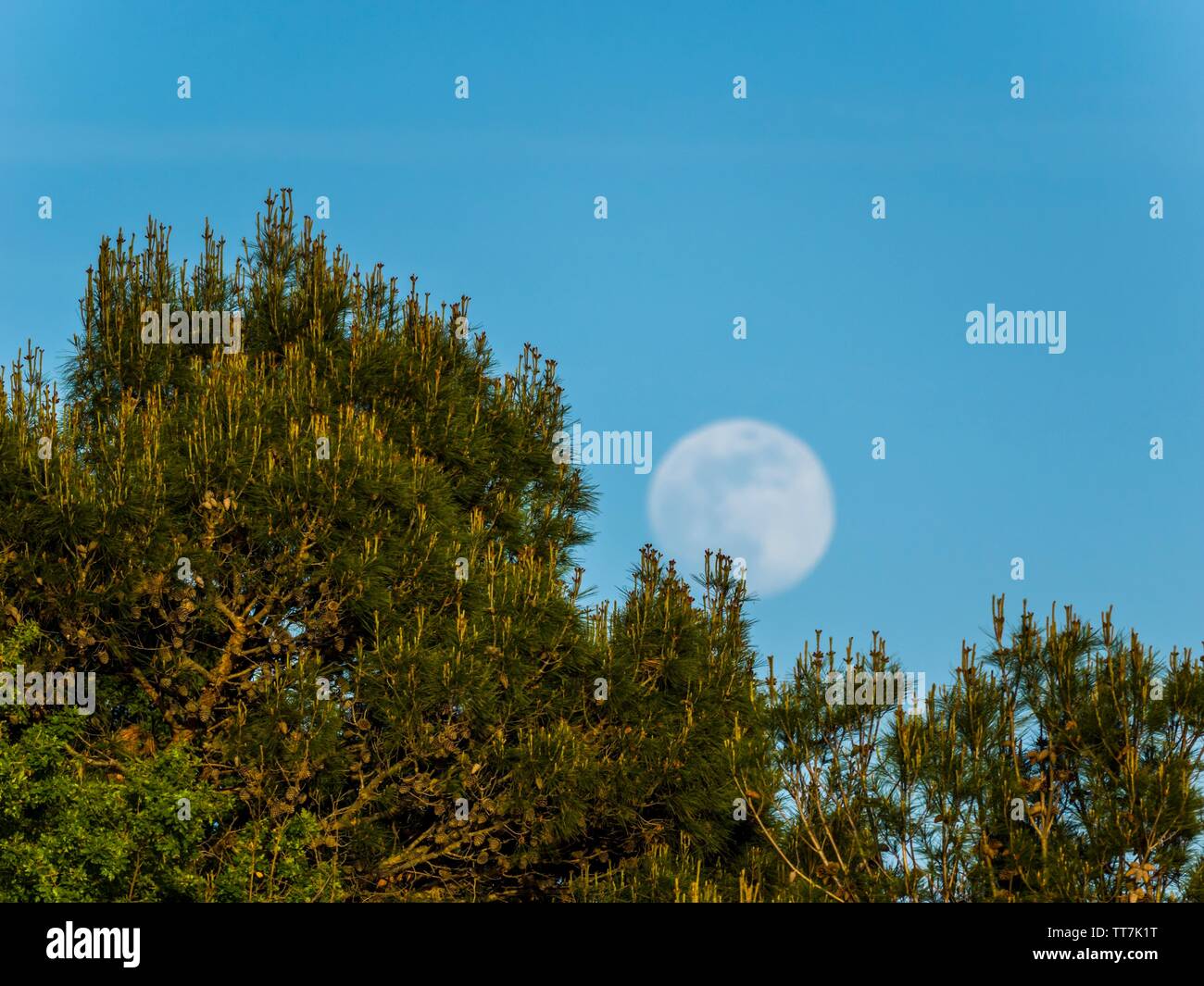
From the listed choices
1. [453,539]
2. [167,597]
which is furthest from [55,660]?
[453,539]

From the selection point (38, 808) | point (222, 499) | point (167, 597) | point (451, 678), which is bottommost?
point (38, 808)

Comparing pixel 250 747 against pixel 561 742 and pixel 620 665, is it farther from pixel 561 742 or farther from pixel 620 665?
pixel 620 665

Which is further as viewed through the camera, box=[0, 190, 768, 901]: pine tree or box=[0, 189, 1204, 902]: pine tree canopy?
box=[0, 190, 768, 901]: pine tree

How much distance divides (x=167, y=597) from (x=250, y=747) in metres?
2.45

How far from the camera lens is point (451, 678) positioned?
57.7 feet

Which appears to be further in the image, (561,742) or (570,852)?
(570,852)

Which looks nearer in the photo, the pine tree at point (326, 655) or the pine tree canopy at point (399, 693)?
the pine tree canopy at point (399, 693)

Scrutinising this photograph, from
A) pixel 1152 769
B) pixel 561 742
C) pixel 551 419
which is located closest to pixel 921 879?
pixel 1152 769

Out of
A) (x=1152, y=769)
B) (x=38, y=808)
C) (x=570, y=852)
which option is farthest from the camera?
(x=570, y=852)

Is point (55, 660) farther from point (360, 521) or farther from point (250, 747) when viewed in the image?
point (360, 521)

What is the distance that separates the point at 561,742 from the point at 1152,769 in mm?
8641
